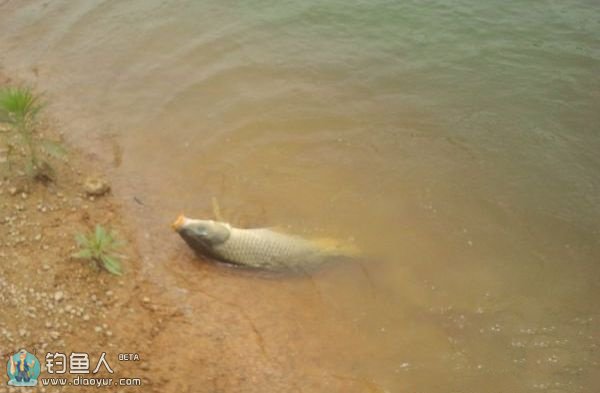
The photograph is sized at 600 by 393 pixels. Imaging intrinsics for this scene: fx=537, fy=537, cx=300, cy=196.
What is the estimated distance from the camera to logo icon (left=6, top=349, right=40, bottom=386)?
14.5 feet

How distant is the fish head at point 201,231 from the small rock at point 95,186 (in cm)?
130

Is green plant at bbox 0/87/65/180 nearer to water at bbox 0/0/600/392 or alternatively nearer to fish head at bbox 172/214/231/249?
water at bbox 0/0/600/392

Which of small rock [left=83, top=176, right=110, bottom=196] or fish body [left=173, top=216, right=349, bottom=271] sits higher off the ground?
small rock [left=83, top=176, right=110, bottom=196]

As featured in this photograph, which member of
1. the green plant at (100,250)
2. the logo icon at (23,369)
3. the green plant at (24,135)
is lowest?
the logo icon at (23,369)

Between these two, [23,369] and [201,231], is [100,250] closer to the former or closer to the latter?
[201,231]

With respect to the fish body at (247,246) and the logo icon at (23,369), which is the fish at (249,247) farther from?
the logo icon at (23,369)

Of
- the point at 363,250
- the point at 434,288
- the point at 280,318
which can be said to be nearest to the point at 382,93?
the point at 363,250

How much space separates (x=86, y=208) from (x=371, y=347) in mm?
3679

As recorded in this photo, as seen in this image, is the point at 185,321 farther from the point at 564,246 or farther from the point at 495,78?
the point at 495,78

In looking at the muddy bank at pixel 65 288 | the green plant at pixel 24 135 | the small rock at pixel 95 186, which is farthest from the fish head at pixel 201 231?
the green plant at pixel 24 135

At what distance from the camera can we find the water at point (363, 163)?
538 centimetres

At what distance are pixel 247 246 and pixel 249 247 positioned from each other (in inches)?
1.0

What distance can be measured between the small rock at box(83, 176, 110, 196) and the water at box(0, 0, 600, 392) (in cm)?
38

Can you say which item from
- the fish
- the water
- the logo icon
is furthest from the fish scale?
the logo icon
